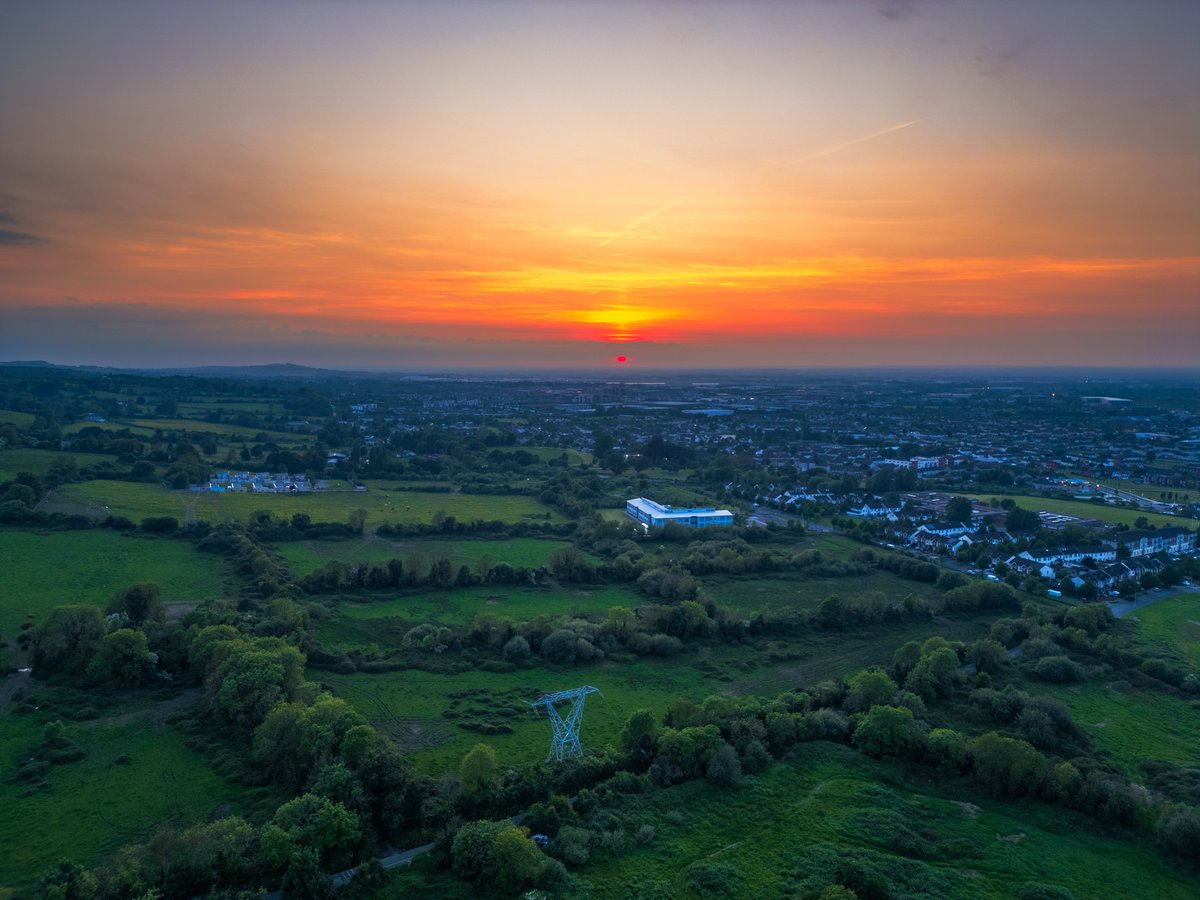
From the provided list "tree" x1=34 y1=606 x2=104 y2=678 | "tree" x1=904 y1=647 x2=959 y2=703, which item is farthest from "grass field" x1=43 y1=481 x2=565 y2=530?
"tree" x1=904 y1=647 x2=959 y2=703

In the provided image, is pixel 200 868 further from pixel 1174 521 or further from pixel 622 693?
pixel 1174 521

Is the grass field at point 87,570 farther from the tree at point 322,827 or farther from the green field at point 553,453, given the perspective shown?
the green field at point 553,453

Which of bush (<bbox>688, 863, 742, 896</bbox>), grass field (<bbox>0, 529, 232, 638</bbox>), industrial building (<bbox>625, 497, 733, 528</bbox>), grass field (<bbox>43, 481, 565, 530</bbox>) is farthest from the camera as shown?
industrial building (<bbox>625, 497, 733, 528</bbox>)

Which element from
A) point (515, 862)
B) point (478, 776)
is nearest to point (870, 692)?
point (478, 776)

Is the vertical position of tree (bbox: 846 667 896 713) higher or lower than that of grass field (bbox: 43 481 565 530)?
lower

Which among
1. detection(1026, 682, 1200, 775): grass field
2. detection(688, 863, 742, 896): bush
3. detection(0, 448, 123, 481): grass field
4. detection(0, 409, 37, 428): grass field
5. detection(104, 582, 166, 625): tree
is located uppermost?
detection(0, 409, 37, 428): grass field

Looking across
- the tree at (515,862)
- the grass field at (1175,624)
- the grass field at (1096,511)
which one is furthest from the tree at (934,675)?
the grass field at (1096,511)

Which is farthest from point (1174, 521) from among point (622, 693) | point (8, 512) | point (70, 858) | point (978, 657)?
point (8, 512)

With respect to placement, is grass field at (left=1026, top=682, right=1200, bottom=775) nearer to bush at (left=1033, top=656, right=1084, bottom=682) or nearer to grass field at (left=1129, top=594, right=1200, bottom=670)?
bush at (left=1033, top=656, right=1084, bottom=682)
